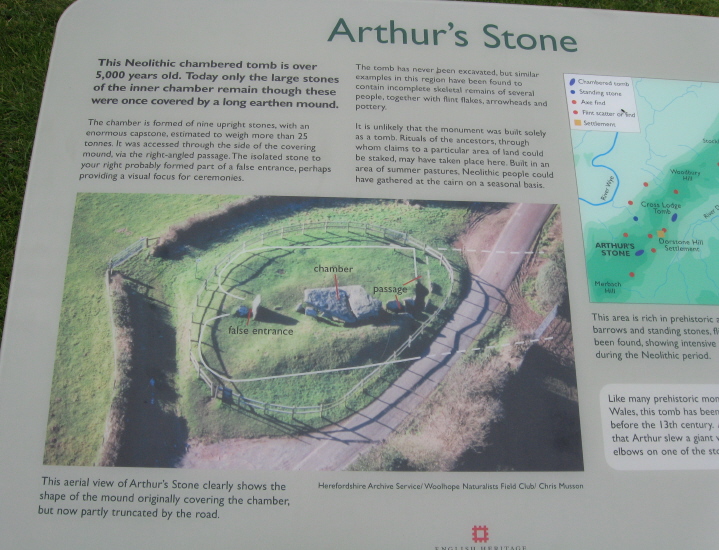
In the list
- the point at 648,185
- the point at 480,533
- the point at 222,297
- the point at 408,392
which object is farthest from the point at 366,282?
the point at 648,185

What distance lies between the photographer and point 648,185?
345 centimetres

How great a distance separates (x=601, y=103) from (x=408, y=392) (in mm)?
2397

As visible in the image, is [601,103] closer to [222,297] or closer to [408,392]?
[408,392]

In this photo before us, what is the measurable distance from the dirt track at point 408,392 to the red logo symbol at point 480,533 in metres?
0.68

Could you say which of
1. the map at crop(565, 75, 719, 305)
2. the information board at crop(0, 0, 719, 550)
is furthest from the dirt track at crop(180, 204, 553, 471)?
the map at crop(565, 75, 719, 305)

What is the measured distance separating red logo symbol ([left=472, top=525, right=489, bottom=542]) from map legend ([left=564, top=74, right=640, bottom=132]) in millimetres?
2586

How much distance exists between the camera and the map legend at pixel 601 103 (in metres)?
3.55

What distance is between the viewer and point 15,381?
2.97 m

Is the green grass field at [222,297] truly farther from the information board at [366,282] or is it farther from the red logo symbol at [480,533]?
the red logo symbol at [480,533]

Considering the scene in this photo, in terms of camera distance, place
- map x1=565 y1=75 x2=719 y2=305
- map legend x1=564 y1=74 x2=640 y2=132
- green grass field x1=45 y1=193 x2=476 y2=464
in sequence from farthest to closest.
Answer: map legend x1=564 y1=74 x2=640 y2=132 < map x1=565 y1=75 x2=719 y2=305 < green grass field x1=45 y1=193 x2=476 y2=464

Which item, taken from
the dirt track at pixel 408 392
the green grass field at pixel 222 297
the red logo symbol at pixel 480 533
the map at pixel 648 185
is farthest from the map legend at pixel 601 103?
the red logo symbol at pixel 480 533

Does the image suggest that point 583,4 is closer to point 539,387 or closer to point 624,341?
point 624,341

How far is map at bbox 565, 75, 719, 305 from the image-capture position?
3270 mm

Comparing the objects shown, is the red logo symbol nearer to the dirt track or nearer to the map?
the dirt track
